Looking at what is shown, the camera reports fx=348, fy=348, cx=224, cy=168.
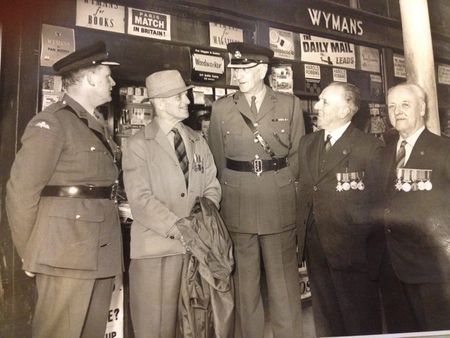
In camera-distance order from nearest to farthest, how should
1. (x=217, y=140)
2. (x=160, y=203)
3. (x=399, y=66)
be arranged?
(x=160, y=203) → (x=217, y=140) → (x=399, y=66)

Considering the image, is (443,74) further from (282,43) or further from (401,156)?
(282,43)

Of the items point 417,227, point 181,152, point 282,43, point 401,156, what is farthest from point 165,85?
point 417,227

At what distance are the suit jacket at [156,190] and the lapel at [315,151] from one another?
377 millimetres

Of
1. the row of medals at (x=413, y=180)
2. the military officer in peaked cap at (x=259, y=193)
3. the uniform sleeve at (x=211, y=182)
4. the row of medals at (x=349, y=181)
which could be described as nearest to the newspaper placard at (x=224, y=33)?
the military officer in peaked cap at (x=259, y=193)

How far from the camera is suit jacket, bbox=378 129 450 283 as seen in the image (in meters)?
1.19

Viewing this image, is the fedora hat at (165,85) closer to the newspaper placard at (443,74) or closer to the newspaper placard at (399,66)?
the newspaper placard at (399,66)

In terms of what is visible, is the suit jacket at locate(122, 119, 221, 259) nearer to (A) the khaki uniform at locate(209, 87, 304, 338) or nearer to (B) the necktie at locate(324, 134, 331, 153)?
(A) the khaki uniform at locate(209, 87, 304, 338)

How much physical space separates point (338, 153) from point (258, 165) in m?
0.29

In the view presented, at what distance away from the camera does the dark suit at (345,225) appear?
1252mm

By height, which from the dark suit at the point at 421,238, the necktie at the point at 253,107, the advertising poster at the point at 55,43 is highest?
the advertising poster at the point at 55,43

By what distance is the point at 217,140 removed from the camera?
133 cm

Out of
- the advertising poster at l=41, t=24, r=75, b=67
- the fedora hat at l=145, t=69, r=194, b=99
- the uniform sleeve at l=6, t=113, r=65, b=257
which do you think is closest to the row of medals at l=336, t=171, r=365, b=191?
the fedora hat at l=145, t=69, r=194, b=99

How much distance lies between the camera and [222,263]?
1.13m

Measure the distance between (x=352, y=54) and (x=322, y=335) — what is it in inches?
45.2
